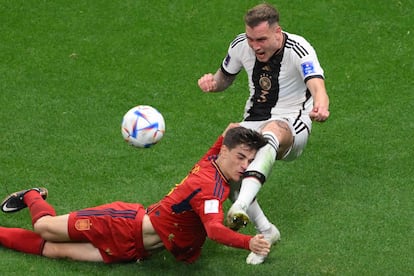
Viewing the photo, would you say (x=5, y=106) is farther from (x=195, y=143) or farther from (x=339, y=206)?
(x=339, y=206)

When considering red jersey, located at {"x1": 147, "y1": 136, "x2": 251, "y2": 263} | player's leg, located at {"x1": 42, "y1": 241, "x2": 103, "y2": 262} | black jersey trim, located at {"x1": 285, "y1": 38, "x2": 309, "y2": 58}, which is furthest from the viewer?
black jersey trim, located at {"x1": 285, "y1": 38, "x2": 309, "y2": 58}

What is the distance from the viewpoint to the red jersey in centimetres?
771

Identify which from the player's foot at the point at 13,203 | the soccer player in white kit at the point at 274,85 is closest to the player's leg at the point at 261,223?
the soccer player in white kit at the point at 274,85

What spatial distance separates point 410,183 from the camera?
9.70m

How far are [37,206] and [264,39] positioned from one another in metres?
2.49

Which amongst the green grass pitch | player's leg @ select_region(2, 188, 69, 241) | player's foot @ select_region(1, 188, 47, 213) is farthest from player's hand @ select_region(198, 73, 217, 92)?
player's foot @ select_region(1, 188, 47, 213)

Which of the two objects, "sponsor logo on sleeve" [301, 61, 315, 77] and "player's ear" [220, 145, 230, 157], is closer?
"player's ear" [220, 145, 230, 157]

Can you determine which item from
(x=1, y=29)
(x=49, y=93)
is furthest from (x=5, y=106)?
(x=1, y=29)

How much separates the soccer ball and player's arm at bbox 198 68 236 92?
92cm

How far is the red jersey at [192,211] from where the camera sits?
7707 mm

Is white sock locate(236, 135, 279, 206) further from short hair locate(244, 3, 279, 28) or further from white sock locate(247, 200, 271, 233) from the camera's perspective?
short hair locate(244, 3, 279, 28)

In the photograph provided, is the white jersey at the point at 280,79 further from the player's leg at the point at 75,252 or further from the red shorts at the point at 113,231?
the player's leg at the point at 75,252

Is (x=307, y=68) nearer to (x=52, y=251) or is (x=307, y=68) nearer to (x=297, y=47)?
(x=297, y=47)

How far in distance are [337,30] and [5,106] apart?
449cm
